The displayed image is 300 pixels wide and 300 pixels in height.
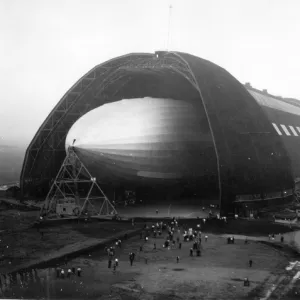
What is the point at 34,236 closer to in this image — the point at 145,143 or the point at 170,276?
the point at 145,143

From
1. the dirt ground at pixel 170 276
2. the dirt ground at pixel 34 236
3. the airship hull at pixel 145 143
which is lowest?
the dirt ground at pixel 170 276

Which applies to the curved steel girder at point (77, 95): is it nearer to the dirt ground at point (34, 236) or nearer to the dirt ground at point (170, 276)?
the dirt ground at point (34, 236)

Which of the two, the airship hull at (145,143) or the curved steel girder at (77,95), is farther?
the curved steel girder at (77,95)

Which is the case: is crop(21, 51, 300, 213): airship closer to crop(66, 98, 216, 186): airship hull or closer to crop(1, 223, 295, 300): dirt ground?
crop(66, 98, 216, 186): airship hull

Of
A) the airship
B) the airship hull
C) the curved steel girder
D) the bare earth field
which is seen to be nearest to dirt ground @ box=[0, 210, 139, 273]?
the bare earth field

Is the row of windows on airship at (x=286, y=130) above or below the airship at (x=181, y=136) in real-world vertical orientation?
above

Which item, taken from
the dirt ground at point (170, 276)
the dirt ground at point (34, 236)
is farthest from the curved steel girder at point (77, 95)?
the dirt ground at point (170, 276)

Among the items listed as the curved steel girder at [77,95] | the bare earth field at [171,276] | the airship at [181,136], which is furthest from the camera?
the curved steel girder at [77,95]
